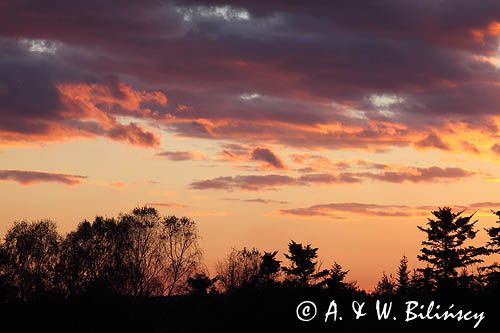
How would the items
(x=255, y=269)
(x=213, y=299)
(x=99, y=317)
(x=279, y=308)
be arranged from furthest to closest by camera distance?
1. (x=255, y=269)
2. (x=213, y=299)
3. (x=99, y=317)
4. (x=279, y=308)

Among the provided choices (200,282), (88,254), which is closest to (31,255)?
(88,254)

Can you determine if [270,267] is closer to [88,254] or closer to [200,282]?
[200,282]

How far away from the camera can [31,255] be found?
90.1 meters

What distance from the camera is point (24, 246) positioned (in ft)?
294

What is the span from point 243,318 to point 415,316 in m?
8.92

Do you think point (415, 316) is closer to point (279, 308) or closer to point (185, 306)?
point (279, 308)

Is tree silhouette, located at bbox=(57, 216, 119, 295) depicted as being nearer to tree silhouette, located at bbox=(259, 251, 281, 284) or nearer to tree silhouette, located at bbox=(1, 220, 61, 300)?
tree silhouette, located at bbox=(1, 220, 61, 300)

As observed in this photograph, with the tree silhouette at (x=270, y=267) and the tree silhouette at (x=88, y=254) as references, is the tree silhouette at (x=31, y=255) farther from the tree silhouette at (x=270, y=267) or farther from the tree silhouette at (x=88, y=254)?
the tree silhouette at (x=270, y=267)

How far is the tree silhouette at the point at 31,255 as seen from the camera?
288ft

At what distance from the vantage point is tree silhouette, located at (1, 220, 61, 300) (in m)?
87.9

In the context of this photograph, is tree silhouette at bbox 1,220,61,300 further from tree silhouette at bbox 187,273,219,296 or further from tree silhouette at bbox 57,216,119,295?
tree silhouette at bbox 187,273,219,296

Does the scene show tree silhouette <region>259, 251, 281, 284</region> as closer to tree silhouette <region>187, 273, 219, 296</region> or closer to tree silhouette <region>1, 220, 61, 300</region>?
tree silhouette <region>187, 273, 219, 296</region>

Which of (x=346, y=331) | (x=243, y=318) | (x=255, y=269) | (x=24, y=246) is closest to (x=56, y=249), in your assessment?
(x=24, y=246)

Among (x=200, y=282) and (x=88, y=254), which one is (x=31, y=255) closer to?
(x=88, y=254)
